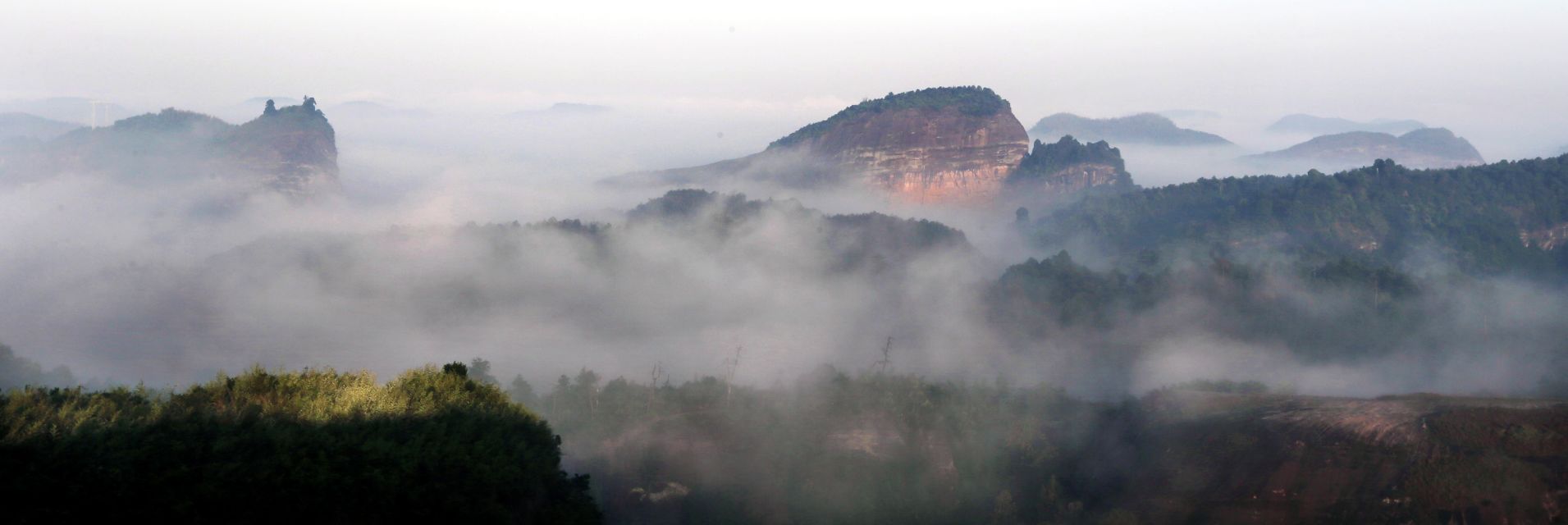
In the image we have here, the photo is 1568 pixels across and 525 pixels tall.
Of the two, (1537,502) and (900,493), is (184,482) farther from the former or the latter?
(1537,502)

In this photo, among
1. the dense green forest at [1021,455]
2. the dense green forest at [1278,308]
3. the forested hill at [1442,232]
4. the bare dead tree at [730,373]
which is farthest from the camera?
the forested hill at [1442,232]

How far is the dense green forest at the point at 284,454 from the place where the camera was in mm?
31453

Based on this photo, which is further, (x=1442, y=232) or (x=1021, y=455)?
(x=1442, y=232)

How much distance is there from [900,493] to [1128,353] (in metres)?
69.1

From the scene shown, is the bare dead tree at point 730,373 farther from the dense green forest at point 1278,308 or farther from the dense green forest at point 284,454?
the dense green forest at point 284,454

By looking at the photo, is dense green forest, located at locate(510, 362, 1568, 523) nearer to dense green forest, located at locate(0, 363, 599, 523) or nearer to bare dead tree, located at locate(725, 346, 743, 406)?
bare dead tree, located at locate(725, 346, 743, 406)

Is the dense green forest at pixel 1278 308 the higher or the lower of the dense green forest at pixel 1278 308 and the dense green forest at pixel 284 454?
the lower

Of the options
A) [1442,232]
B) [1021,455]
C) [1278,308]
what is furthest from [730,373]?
[1442,232]

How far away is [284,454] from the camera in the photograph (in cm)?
3528

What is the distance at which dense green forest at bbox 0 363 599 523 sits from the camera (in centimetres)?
3145

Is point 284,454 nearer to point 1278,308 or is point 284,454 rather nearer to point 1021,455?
point 1021,455

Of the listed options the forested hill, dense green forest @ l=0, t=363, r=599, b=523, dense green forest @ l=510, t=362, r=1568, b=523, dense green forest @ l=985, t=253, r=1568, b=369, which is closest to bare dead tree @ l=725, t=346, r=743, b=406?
dense green forest @ l=510, t=362, r=1568, b=523

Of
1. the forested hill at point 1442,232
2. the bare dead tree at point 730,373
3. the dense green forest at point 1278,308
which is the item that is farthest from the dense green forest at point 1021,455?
the forested hill at point 1442,232

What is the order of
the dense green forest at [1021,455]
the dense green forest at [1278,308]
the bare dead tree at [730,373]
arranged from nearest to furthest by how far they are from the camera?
the dense green forest at [1021,455], the bare dead tree at [730,373], the dense green forest at [1278,308]
